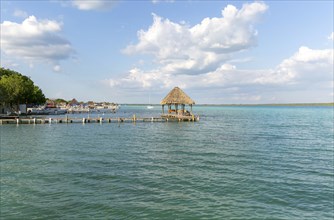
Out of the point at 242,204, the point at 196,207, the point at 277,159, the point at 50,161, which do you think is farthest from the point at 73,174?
the point at 277,159

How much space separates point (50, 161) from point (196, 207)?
550 inches

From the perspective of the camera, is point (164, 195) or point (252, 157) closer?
point (164, 195)

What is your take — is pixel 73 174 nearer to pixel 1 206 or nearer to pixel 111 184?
pixel 111 184

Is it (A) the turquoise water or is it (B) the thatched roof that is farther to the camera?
(B) the thatched roof

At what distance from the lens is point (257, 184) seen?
1647cm

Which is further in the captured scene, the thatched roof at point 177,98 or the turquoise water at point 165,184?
the thatched roof at point 177,98

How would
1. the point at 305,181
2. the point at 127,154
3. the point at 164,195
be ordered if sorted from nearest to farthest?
the point at 164,195 < the point at 305,181 < the point at 127,154

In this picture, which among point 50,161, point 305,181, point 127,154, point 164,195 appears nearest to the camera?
point 164,195

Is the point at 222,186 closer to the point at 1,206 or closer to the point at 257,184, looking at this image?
the point at 257,184

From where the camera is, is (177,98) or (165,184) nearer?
(165,184)

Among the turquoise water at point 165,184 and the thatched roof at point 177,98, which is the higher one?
the thatched roof at point 177,98

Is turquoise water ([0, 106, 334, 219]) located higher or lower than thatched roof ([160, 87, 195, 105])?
lower

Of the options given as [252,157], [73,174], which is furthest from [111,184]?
[252,157]

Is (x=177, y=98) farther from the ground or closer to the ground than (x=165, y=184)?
farther from the ground
